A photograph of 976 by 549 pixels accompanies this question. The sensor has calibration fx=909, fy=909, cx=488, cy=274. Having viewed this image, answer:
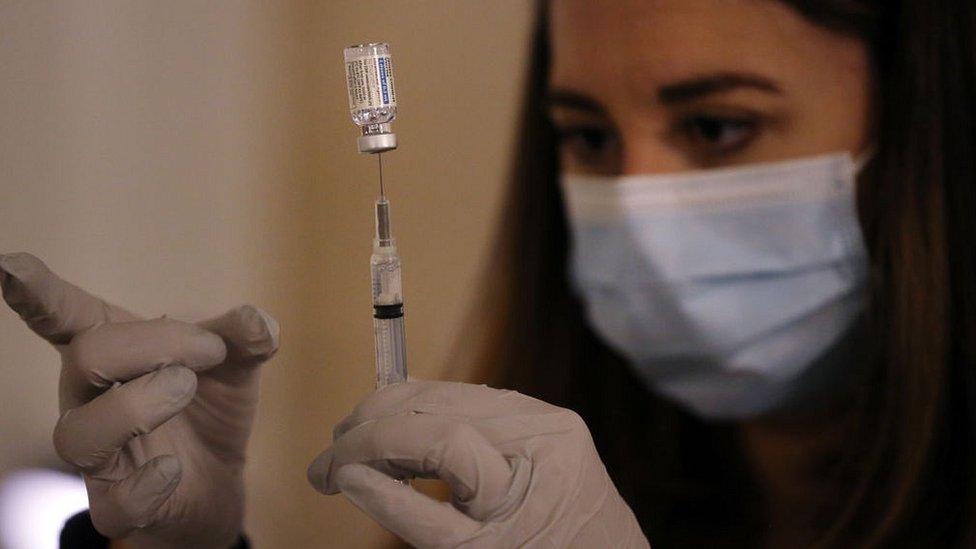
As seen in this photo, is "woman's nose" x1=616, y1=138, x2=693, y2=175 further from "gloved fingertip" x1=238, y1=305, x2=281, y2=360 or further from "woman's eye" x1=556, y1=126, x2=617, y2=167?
"gloved fingertip" x1=238, y1=305, x2=281, y2=360

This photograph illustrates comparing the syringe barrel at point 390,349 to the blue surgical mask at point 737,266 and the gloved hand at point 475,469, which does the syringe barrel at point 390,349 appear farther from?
the blue surgical mask at point 737,266

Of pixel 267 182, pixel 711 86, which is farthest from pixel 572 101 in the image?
pixel 267 182

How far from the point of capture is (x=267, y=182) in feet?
3.87

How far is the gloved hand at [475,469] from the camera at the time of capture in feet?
2.31

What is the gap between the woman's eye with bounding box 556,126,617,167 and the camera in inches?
44.2

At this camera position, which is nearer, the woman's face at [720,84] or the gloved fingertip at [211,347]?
the gloved fingertip at [211,347]

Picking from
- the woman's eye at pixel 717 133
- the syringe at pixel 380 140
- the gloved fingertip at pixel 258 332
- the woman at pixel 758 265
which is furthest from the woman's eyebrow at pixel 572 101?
the gloved fingertip at pixel 258 332

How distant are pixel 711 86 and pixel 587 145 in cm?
17

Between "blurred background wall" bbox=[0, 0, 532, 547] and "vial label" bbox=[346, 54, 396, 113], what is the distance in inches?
12.6

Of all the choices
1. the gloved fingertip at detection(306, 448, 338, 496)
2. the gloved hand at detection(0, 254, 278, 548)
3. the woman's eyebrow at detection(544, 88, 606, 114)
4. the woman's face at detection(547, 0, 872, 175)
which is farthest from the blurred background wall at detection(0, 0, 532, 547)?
the gloved fingertip at detection(306, 448, 338, 496)

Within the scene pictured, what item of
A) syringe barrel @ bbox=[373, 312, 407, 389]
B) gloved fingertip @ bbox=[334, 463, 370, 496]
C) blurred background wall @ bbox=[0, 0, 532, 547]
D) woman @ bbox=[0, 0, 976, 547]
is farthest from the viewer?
blurred background wall @ bbox=[0, 0, 532, 547]

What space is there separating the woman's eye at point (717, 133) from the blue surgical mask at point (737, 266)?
29mm

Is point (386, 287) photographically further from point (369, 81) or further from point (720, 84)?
point (720, 84)

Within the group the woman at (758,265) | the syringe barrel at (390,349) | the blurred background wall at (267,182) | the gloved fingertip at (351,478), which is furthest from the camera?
the blurred background wall at (267,182)
